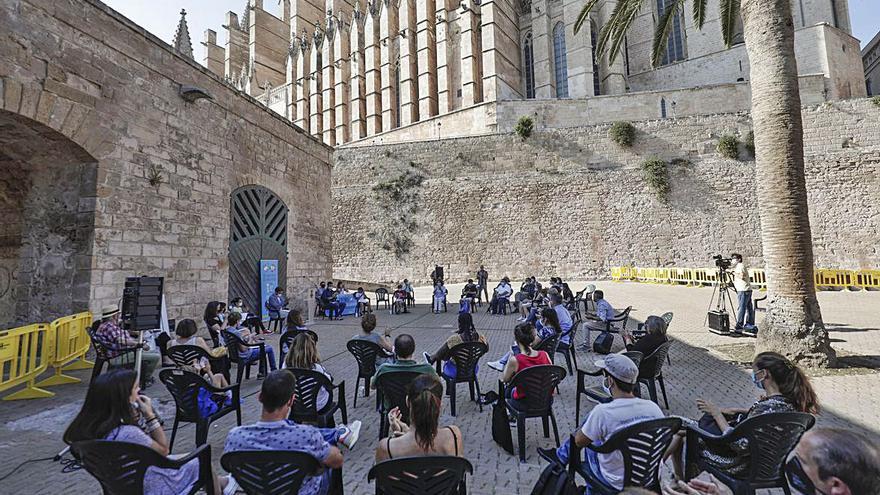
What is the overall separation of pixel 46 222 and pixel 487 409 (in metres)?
7.65

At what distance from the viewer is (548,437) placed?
380cm

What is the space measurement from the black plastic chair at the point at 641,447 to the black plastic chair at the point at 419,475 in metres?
0.79

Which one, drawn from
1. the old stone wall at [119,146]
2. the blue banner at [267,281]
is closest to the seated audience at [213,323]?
the old stone wall at [119,146]

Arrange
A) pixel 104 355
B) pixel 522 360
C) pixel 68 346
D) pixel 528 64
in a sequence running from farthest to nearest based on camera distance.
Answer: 1. pixel 528 64
2. pixel 68 346
3. pixel 104 355
4. pixel 522 360

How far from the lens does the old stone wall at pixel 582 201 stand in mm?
19469

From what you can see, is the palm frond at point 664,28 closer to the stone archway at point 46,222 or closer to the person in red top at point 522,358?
the person in red top at point 522,358

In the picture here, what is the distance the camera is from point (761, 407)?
8.25 feet

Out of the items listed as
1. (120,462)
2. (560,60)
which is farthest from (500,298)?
(560,60)

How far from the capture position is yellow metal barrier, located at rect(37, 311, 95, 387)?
17.8 feet

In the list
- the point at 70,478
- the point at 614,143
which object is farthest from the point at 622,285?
the point at 70,478

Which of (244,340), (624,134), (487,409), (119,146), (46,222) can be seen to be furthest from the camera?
(624,134)

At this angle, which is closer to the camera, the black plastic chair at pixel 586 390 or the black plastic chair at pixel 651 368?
the black plastic chair at pixel 586 390

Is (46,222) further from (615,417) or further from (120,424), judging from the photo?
(615,417)

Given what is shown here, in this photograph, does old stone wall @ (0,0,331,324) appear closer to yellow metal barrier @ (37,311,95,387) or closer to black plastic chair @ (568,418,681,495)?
yellow metal barrier @ (37,311,95,387)
